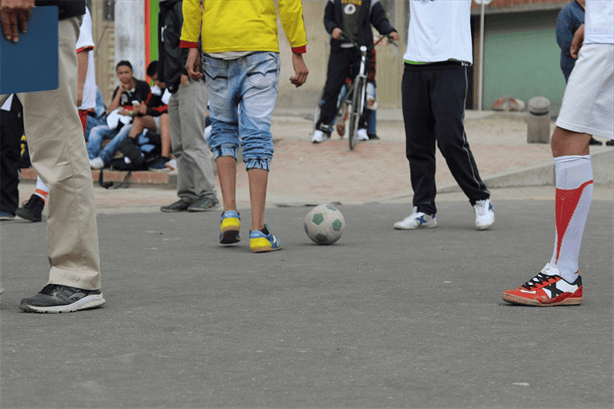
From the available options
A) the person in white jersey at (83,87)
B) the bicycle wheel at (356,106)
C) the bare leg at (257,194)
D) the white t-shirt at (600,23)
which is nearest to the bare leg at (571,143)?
the white t-shirt at (600,23)

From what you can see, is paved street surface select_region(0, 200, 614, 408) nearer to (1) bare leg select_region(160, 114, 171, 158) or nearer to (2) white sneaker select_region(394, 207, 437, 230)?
(2) white sneaker select_region(394, 207, 437, 230)

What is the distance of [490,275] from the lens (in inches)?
195

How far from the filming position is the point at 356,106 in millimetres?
12633

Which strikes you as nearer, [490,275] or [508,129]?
[490,275]

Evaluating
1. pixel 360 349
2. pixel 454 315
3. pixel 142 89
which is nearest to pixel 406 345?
pixel 360 349

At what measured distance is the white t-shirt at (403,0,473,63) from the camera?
6.66 m

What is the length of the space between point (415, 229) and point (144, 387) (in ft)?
14.5

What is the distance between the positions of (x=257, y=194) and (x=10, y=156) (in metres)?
2.88

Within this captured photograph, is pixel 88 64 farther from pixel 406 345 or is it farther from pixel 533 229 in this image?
pixel 406 345

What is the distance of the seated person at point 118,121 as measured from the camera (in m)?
11.4

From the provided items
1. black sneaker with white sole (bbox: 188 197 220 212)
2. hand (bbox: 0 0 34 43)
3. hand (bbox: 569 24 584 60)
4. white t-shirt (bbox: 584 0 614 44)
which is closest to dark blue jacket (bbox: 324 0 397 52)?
black sneaker with white sole (bbox: 188 197 220 212)

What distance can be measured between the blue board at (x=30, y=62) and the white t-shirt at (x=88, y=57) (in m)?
3.01

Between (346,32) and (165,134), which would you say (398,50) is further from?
(165,134)

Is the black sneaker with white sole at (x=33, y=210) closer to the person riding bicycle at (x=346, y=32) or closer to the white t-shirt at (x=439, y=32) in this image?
the white t-shirt at (x=439, y=32)
